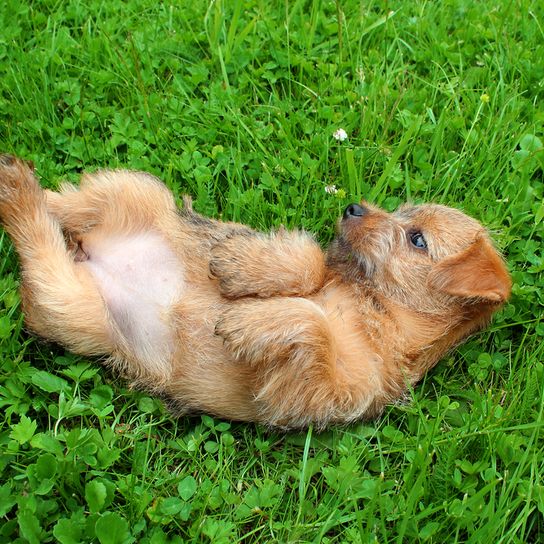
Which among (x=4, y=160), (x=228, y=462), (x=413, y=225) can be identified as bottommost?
(x=228, y=462)

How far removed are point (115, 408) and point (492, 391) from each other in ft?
7.38

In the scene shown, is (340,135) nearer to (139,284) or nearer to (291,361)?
(139,284)

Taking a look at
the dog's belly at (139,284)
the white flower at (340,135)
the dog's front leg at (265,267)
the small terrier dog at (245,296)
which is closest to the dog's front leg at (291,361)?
the small terrier dog at (245,296)

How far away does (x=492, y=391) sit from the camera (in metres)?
4.34

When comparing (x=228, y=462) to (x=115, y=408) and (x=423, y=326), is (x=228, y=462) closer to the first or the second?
(x=115, y=408)

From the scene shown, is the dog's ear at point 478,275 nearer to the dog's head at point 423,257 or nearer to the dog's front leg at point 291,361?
the dog's head at point 423,257

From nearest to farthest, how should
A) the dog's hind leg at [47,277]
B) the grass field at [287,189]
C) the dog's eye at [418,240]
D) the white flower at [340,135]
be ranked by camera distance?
the grass field at [287,189] < the dog's hind leg at [47,277] < the dog's eye at [418,240] < the white flower at [340,135]

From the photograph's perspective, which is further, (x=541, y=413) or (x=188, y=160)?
(x=188, y=160)

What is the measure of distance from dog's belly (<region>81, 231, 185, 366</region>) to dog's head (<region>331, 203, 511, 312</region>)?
1.04 meters

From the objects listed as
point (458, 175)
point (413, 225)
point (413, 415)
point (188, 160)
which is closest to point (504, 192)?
point (458, 175)

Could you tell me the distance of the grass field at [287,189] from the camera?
359cm

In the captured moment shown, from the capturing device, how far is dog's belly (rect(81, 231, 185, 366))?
13.0ft

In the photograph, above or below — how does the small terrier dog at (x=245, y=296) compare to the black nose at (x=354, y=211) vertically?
below

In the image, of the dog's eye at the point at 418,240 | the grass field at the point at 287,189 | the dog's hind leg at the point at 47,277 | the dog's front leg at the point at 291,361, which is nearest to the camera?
the grass field at the point at 287,189
